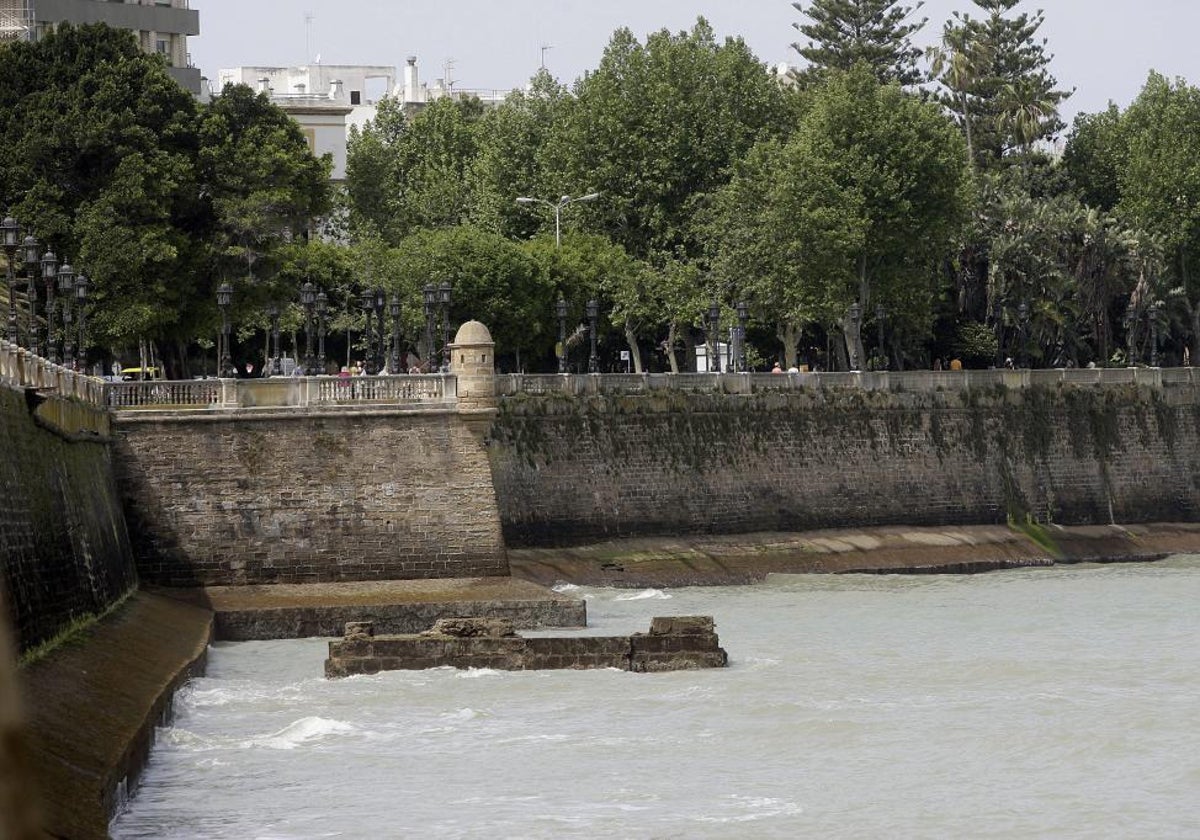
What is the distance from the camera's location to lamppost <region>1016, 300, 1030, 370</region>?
6525 centimetres

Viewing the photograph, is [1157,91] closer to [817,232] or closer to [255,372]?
[817,232]

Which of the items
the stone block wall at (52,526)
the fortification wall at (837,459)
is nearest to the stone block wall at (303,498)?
the stone block wall at (52,526)

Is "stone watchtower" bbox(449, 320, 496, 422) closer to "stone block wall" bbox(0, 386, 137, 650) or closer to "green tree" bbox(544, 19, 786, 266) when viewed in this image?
"stone block wall" bbox(0, 386, 137, 650)

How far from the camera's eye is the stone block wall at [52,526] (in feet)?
74.9

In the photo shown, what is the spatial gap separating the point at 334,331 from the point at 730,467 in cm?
2975

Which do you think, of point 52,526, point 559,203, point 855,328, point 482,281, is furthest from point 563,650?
point 559,203

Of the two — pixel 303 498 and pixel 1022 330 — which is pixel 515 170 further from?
pixel 303 498

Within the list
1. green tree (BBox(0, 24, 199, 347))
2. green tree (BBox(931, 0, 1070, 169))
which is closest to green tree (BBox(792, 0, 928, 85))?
green tree (BBox(931, 0, 1070, 169))

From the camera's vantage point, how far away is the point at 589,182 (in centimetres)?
6975

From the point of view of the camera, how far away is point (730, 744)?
971 inches

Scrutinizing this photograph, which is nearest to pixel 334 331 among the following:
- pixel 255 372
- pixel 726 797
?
pixel 255 372

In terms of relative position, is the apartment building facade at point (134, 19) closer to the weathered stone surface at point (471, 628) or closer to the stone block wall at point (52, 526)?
the stone block wall at point (52, 526)

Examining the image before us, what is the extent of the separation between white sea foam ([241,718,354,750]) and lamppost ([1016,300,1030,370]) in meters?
42.5

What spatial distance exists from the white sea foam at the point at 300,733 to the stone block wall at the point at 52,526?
9.37 feet
